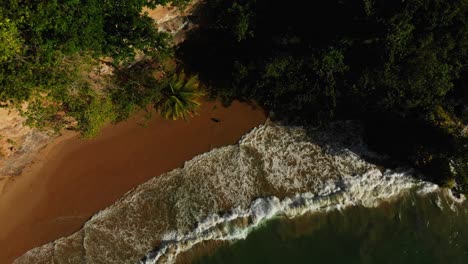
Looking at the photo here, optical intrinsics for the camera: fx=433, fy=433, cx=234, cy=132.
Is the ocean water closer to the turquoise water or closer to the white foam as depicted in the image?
the white foam

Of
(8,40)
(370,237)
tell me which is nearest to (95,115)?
(8,40)

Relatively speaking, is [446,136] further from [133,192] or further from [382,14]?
[133,192]

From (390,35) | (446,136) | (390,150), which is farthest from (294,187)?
(390,35)

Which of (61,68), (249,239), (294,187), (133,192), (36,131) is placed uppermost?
(61,68)

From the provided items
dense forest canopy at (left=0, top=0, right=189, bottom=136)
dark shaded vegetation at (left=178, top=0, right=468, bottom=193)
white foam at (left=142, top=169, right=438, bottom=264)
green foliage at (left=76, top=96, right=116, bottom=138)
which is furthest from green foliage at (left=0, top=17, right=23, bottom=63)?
white foam at (left=142, top=169, right=438, bottom=264)

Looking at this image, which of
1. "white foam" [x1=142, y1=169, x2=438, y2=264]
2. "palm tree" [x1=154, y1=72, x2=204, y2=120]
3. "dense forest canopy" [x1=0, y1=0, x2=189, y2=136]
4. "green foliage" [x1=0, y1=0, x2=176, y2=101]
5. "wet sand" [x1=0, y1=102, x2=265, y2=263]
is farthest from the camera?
"white foam" [x1=142, y1=169, x2=438, y2=264]

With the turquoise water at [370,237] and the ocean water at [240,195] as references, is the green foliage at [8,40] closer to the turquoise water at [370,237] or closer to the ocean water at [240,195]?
the ocean water at [240,195]

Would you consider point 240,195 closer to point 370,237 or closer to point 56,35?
point 370,237
